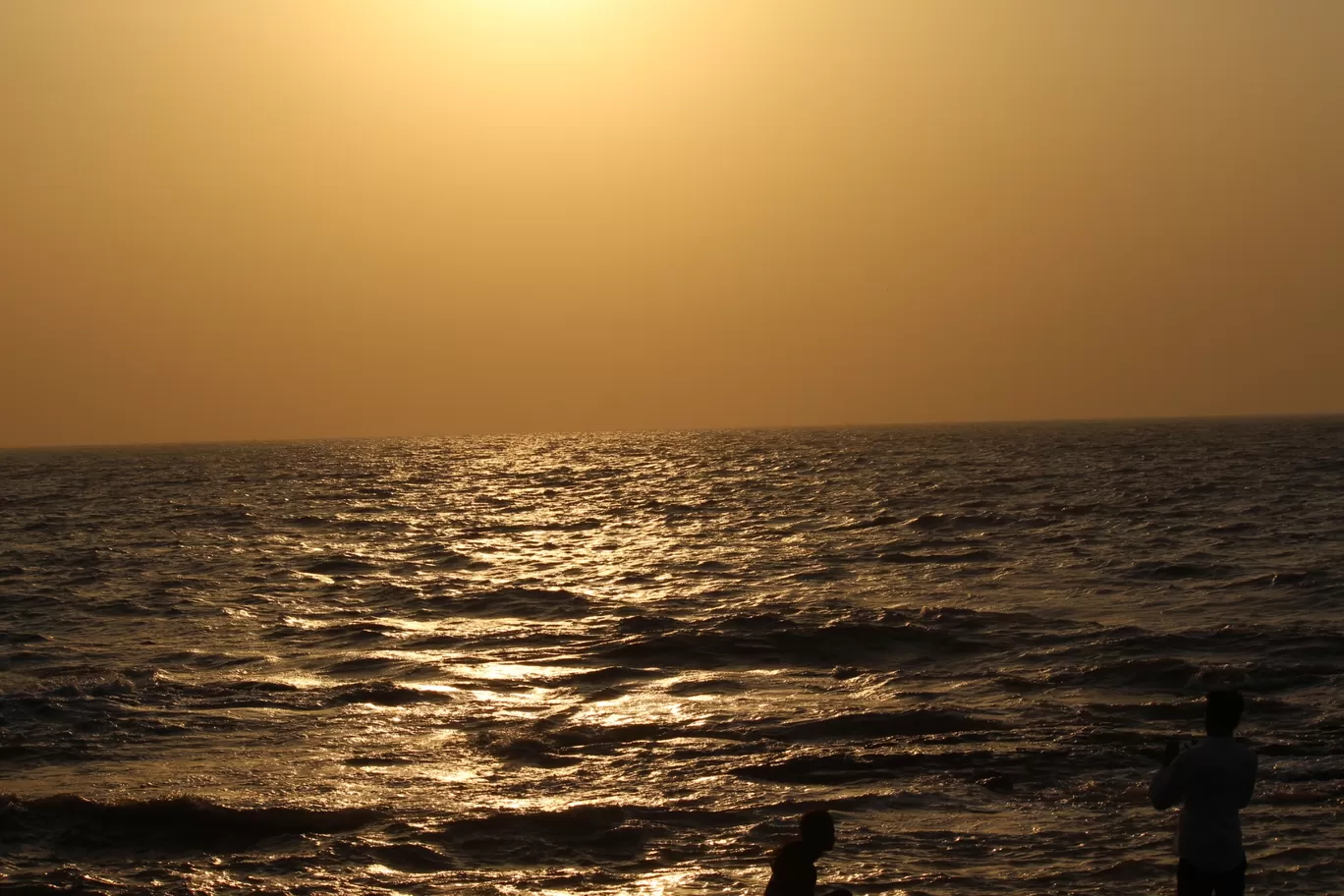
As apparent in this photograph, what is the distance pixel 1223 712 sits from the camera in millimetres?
8164

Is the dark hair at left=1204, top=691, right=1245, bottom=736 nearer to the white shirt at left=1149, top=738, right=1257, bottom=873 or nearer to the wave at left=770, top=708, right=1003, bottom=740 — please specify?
the white shirt at left=1149, top=738, right=1257, bottom=873

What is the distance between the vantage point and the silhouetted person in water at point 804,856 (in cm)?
761

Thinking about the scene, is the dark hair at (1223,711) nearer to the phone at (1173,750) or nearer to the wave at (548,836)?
the phone at (1173,750)

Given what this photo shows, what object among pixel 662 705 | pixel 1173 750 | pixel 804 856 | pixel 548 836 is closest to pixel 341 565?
pixel 662 705

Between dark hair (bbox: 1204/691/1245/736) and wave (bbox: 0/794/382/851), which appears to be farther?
wave (bbox: 0/794/382/851)

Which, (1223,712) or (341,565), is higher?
(1223,712)

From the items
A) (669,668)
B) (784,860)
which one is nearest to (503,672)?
(669,668)

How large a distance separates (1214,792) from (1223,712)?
0.47 meters

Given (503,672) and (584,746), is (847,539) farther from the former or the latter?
(584,746)

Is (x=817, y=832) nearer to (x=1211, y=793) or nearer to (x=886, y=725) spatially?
(x=1211, y=793)

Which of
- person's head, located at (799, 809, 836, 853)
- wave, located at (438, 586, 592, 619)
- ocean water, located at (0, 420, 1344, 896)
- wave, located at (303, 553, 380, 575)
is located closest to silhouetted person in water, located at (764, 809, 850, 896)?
person's head, located at (799, 809, 836, 853)

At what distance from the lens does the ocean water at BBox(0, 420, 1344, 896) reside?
12.3m

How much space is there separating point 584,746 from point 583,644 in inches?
286

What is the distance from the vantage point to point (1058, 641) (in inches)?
852
